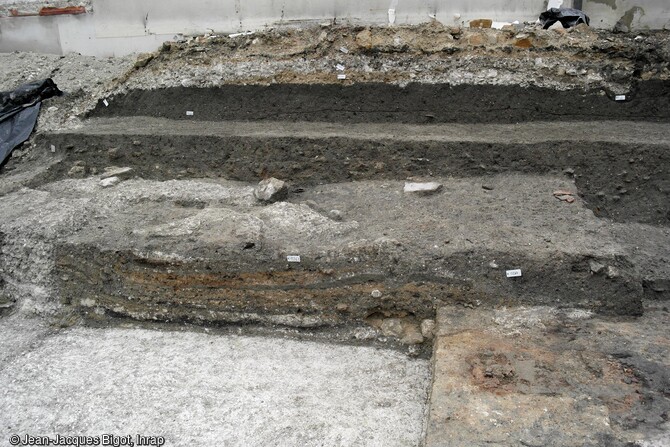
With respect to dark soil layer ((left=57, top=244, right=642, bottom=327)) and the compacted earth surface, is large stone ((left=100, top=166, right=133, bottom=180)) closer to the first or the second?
the compacted earth surface

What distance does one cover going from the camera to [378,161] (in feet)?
17.6

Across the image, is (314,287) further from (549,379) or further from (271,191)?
(549,379)

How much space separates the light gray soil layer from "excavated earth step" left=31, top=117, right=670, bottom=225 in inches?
86.8

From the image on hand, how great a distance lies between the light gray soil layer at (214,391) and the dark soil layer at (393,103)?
122 inches

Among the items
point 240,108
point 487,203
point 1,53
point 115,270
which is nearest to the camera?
point 115,270

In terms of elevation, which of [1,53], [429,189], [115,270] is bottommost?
[115,270]

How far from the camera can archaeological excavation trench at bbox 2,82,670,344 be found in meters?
3.70

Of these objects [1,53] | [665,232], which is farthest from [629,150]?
[1,53]

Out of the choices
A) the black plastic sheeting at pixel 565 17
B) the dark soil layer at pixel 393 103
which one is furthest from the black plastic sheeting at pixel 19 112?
the black plastic sheeting at pixel 565 17

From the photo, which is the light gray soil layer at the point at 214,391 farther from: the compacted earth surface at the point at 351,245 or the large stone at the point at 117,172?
the large stone at the point at 117,172

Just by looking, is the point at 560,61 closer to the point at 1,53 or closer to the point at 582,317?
the point at 582,317

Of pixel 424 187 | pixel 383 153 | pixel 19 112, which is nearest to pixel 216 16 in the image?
pixel 19 112

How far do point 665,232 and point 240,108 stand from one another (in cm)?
456

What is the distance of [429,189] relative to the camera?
15.6 ft
